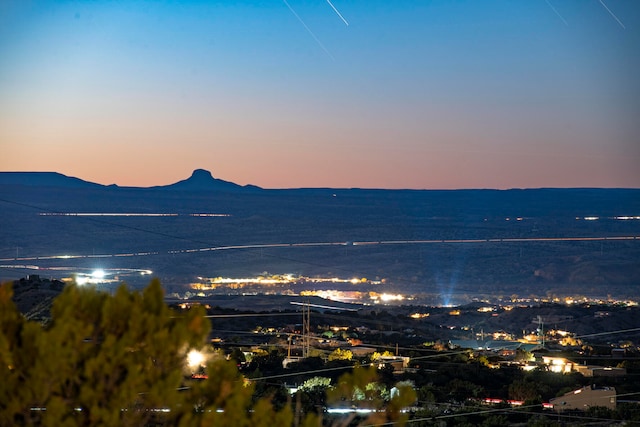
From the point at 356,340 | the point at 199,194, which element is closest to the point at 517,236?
the point at 199,194

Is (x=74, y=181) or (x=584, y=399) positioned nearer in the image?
(x=584, y=399)

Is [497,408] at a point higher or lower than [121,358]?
lower

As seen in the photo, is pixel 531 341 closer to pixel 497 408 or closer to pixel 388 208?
pixel 497 408

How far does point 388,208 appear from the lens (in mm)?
130000

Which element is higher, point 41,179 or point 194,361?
point 41,179

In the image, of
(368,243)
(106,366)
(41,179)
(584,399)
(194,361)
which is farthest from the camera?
(41,179)

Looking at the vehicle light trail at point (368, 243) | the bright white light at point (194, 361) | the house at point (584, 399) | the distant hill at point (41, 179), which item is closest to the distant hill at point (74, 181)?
the distant hill at point (41, 179)

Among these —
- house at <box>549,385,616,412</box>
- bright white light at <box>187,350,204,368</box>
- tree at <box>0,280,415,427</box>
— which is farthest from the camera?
house at <box>549,385,616,412</box>

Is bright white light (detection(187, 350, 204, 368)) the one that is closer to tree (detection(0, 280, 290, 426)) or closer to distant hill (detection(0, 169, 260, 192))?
tree (detection(0, 280, 290, 426))

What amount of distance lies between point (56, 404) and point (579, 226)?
110210mm

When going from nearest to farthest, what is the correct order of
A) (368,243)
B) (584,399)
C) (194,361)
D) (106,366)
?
(106,366) < (194,361) < (584,399) < (368,243)

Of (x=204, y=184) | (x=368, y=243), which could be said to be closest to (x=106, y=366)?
(x=368, y=243)

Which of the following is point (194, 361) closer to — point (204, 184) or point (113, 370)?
point (113, 370)

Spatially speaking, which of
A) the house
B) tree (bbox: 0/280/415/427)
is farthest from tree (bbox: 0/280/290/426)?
the house
